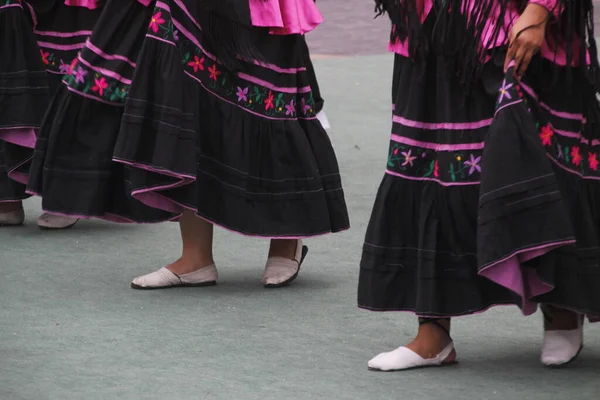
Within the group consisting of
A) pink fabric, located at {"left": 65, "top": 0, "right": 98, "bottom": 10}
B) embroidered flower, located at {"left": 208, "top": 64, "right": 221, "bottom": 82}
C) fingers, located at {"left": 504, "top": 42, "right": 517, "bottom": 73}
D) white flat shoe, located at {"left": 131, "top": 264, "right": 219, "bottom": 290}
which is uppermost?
pink fabric, located at {"left": 65, "top": 0, "right": 98, "bottom": 10}

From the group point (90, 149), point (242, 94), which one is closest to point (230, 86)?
point (242, 94)

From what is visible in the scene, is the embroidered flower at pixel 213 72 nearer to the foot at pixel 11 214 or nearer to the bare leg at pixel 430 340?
the bare leg at pixel 430 340

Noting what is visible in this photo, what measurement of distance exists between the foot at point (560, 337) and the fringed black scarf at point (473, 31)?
0.74 meters

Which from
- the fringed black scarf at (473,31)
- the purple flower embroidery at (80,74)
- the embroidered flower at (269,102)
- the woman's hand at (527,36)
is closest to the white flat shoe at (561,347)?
the fringed black scarf at (473,31)

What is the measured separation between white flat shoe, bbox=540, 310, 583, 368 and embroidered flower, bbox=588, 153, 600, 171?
0.51 meters

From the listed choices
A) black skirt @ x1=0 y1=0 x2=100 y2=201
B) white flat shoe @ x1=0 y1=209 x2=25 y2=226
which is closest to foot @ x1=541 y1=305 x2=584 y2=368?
black skirt @ x1=0 y1=0 x2=100 y2=201

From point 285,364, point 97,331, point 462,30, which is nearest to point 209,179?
point 97,331

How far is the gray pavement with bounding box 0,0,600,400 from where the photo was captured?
14.1ft

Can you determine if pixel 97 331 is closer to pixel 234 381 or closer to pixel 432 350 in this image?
pixel 234 381

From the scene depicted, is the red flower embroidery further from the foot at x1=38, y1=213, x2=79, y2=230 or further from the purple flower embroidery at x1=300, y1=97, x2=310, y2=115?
the foot at x1=38, y1=213, x2=79, y2=230

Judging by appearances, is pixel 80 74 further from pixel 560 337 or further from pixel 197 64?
pixel 560 337

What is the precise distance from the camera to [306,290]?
5.76 meters

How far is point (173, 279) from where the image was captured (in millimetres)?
5746

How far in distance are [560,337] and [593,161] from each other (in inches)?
23.0
